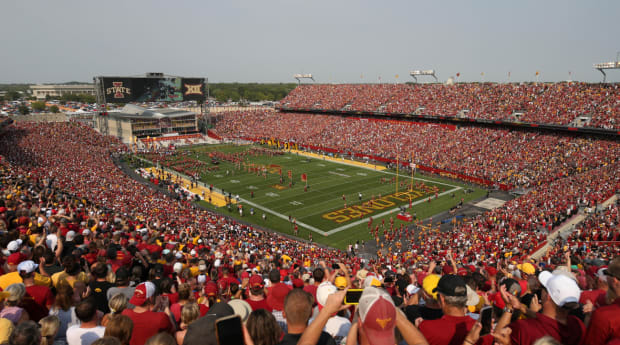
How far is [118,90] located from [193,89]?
1310 centimetres

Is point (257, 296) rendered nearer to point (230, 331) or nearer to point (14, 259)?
point (230, 331)

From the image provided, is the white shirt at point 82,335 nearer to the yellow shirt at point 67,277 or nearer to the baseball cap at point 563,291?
the yellow shirt at point 67,277

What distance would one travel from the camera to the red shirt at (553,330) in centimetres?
343

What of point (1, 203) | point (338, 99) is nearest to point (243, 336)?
point (1, 203)

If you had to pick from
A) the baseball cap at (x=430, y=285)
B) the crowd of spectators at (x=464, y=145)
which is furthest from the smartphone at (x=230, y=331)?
the crowd of spectators at (x=464, y=145)

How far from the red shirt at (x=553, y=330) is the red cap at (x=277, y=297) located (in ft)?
10.1

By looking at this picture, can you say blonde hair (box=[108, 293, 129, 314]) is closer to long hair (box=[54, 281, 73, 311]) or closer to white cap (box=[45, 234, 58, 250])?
long hair (box=[54, 281, 73, 311])

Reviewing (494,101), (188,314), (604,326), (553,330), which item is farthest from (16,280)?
(494,101)

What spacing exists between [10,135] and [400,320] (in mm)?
52440

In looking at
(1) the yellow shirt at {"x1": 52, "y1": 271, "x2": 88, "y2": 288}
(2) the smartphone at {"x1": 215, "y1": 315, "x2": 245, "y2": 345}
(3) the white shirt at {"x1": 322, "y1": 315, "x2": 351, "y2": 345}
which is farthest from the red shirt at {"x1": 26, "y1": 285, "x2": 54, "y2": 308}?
(3) the white shirt at {"x1": 322, "y1": 315, "x2": 351, "y2": 345}

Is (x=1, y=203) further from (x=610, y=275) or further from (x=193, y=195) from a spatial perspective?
(x=193, y=195)

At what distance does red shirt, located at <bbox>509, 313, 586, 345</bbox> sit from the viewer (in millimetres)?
3432

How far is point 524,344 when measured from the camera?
11.1 feet

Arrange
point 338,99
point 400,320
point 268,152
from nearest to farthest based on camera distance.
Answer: point 400,320 < point 268,152 < point 338,99
